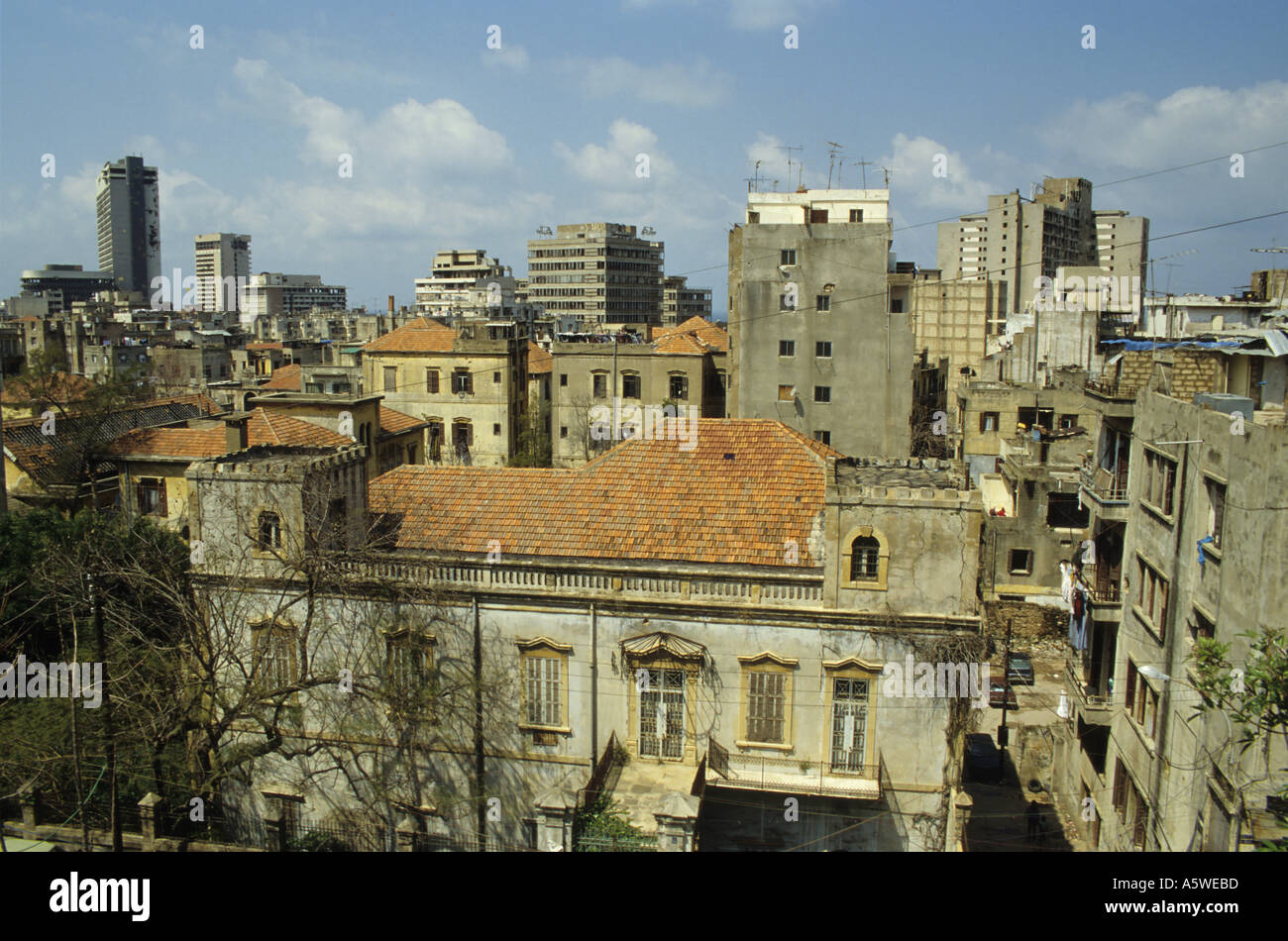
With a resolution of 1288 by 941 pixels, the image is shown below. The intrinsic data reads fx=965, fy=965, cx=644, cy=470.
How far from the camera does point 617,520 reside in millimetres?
24328

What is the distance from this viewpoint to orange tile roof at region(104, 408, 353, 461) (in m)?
33.9

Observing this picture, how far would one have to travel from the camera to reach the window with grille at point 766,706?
22219 mm

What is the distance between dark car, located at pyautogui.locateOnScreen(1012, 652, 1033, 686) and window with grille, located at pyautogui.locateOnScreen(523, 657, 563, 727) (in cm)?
2376

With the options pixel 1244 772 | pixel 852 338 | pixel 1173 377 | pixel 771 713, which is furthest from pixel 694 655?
pixel 852 338

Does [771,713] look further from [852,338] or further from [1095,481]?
[852,338]

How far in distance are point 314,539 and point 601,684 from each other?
25.2 ft

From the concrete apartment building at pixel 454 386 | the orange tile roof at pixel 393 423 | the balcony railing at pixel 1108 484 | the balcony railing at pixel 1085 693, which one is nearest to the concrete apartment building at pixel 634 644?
the balcony railing at pixel 1108 484

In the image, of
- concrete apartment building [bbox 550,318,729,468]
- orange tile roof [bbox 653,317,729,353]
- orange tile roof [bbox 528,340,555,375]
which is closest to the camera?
concrete apartment building [bbox 550,318,729,468]

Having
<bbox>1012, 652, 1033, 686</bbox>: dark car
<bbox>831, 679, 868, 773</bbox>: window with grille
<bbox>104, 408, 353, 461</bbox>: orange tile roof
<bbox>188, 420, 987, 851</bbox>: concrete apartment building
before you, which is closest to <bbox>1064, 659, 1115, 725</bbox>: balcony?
<bbox>188, 420, 987, 851</bbox>: concrete apartment building

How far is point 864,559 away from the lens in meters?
21.9

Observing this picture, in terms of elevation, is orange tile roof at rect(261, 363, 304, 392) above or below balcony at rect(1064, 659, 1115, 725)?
above

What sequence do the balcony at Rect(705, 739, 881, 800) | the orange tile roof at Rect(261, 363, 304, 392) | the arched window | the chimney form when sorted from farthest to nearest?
the orange tile roof at Rect(261, 363, 304, 392)
the chimney
the arched window
the balcony at Rect(705, 739, 881, 800)

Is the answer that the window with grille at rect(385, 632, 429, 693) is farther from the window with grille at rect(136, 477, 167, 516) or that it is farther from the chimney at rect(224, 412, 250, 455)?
the window with grille at rect(136, 477, 167, 516)
